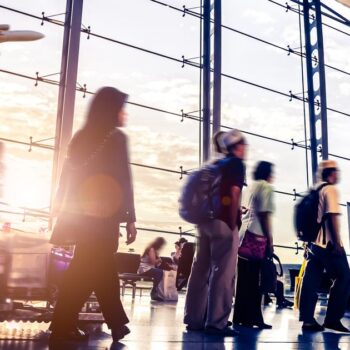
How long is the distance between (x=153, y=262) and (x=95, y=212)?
5.44 meters

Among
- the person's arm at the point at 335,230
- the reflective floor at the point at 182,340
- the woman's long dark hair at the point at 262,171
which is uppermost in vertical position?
the woman's long dark hair at the point at 262,171

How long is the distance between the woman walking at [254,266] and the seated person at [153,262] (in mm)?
3853

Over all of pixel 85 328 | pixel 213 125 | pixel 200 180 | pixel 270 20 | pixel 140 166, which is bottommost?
pixel 85 328

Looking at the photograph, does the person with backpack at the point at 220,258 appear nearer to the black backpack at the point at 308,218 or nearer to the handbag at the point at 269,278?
the black backpack at the point at 308,218

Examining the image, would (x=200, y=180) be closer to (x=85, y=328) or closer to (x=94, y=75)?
(x=85, y=328)

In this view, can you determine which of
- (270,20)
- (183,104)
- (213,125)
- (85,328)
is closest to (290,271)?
(213,125)

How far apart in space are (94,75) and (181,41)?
72.1 inches

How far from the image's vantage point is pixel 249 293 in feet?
11.3

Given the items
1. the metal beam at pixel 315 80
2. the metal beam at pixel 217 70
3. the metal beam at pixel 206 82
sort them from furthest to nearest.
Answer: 1. the metal beam at pixel 315 80
2. the metal beam at pixel 217 70
3. the metal beam at pixel 206 82

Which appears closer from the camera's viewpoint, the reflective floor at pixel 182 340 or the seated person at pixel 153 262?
the reflective floor at pixel 182 340

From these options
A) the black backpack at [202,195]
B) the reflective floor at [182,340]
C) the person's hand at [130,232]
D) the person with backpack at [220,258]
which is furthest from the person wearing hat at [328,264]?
the person's hand at [130,232]

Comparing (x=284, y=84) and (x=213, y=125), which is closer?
(x=213, y=125)

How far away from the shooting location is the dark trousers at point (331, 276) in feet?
11.5

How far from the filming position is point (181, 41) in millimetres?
8312
